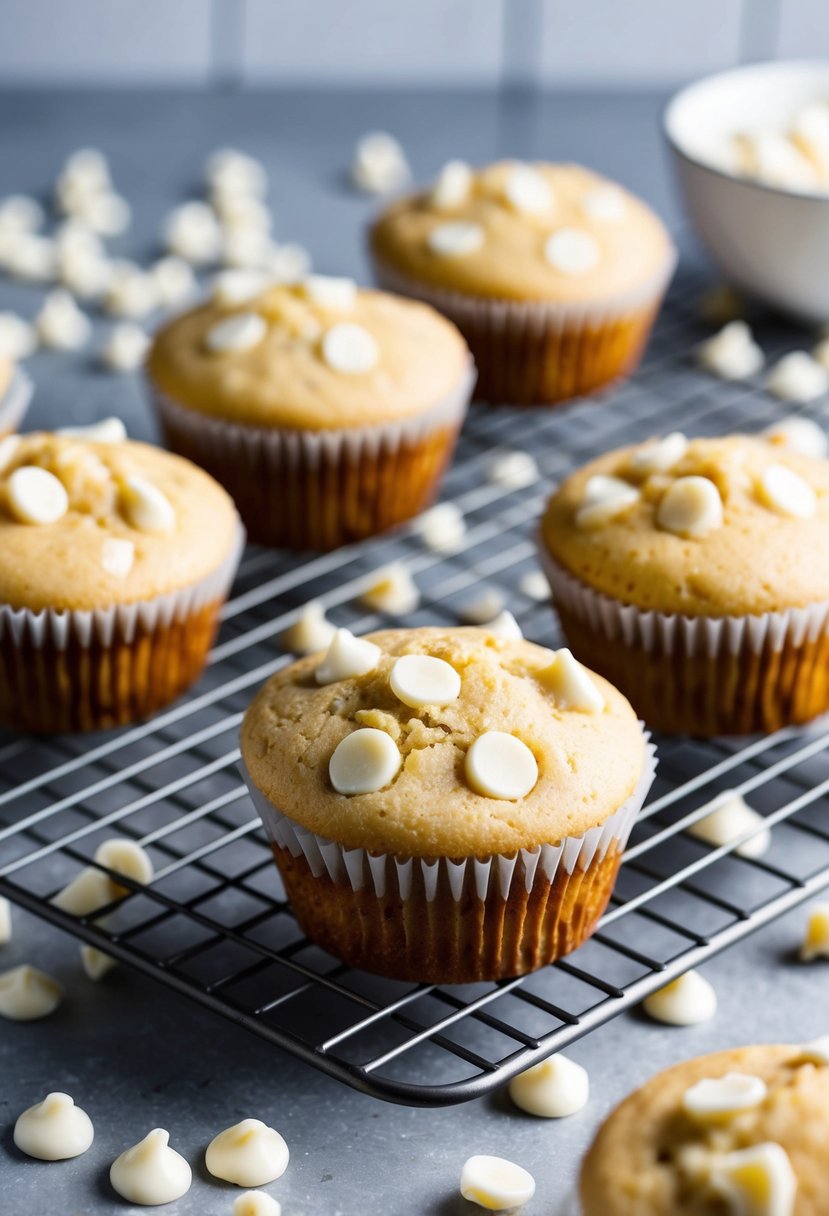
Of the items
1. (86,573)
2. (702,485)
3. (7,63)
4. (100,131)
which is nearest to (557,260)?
(702,485)

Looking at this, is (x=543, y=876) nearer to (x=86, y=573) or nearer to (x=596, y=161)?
(x=86, y=573)

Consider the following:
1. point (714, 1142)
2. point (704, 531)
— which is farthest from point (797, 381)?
point (714, 1142)

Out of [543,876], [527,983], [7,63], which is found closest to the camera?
[543,876]

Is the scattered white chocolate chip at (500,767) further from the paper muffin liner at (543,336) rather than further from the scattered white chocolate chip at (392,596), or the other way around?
the paper muffin liner at (543,336)

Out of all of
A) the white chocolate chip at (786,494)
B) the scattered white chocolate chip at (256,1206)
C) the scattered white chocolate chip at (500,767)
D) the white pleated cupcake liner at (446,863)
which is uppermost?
the white chocolate chip at (786,494)

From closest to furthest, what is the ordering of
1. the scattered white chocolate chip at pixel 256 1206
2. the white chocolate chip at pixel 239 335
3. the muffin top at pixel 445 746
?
the scattered white chocolate chip at pixel 256 1206, the muffin top at pixel 445 746, the white chocolate chip at pixel 239 335

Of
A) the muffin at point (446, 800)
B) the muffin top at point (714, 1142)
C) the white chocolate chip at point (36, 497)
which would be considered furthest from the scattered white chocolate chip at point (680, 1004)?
the white chocolate chip at point (36, 497)

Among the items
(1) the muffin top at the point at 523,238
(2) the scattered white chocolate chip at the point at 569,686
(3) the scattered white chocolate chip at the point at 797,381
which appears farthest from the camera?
(3) the scattered white chocolate chip at the point at 797,381

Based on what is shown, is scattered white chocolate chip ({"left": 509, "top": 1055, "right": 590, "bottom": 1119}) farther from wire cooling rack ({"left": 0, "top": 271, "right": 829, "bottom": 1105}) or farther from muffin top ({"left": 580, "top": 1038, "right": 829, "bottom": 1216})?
muffin top ({"left": 580, "top": 1038, "right": 829, "bottom": 1216})
